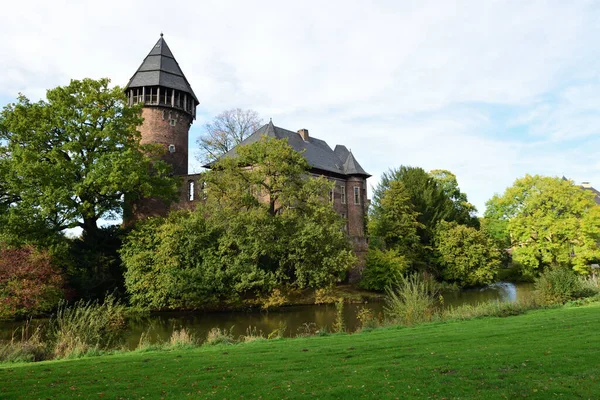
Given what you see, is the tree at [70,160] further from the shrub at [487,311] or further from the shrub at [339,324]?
the shrub at [487,311]

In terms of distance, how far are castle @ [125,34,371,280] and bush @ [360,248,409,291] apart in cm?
107

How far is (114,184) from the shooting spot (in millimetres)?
23047

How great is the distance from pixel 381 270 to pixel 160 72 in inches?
834

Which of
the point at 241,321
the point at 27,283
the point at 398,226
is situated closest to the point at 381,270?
the point at 398,226

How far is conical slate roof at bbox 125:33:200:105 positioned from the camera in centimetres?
3300

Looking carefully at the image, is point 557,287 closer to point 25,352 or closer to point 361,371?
point 361,371

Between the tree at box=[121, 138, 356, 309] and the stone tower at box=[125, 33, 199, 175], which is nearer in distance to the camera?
the tree at box=[121, 138, 356, 309]

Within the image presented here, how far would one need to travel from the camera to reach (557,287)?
58.2 feet

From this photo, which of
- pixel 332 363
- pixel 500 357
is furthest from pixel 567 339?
pixel 332 363

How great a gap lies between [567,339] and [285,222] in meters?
18.4

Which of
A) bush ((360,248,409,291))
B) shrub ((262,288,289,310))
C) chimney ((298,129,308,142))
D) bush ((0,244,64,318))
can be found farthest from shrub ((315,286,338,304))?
chimney ((298,129,308,142))

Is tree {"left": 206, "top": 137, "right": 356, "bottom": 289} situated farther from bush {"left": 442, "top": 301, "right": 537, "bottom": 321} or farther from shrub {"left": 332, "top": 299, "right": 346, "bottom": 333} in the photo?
bush {"left": 442, "top": 301, "right": 537, "bottom": 321}

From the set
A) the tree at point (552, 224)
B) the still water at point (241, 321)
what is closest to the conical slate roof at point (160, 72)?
the still water at point (241, 321)

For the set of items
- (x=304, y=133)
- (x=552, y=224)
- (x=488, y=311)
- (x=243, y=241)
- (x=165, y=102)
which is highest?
(x=165, y=102)
